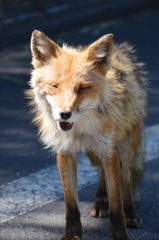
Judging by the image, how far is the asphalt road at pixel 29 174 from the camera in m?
4.08

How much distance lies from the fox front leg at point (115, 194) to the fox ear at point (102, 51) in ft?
2.54

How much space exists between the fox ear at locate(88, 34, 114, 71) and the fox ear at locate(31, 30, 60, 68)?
32 cm

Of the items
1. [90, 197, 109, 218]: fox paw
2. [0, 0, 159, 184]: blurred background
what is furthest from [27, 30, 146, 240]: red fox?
[0, 0, 159, 184]: blurred background

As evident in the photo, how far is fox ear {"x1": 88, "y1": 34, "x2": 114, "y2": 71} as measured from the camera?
3.71 meters

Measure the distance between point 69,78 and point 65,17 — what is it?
7633 mm

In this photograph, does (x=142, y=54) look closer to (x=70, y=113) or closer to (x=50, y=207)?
(x=50, y=207)

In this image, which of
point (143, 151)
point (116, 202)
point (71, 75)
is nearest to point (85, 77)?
point (71, 75)

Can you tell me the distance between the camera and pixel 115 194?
3.88 metres

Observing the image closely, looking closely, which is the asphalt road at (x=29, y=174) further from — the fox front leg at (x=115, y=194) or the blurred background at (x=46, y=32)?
the fox front leg at (x=115, y=194)

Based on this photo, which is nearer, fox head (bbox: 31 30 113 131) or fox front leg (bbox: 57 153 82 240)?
fox head (bbox: 31 30 113 131)

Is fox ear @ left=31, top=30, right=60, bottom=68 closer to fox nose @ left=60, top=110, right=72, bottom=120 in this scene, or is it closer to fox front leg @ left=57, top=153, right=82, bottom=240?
fox nose @ left=60, top=110, right=72, bottom=120

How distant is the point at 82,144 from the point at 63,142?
0.17 m

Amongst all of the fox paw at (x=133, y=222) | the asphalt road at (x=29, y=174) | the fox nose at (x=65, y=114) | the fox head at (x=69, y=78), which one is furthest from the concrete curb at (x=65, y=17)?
the fox nose at (x=65, y=114)

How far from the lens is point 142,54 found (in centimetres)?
918
